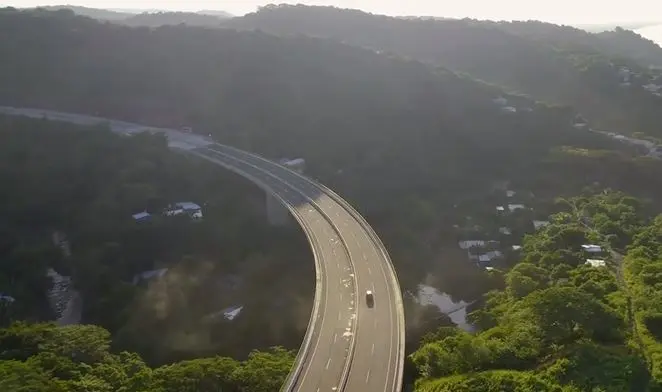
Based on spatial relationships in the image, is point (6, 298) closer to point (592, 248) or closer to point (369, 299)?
point (369, 299)

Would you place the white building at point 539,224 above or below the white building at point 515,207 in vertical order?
below

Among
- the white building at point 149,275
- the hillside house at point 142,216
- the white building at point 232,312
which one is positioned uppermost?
the hillside house at point 142,216

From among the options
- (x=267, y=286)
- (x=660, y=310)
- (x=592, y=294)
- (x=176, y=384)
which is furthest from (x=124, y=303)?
(x=660, y=310)

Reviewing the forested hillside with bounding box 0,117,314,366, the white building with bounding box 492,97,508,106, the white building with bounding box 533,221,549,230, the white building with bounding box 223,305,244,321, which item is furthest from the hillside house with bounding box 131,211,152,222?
the white building with bounding box 492,97,508,106

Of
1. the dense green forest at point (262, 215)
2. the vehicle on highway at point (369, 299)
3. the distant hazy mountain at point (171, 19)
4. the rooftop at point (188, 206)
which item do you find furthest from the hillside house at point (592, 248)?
the distant hazy mountain at point (171, 19)

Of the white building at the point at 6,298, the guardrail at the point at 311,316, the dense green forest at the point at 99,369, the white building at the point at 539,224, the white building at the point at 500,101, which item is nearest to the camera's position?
the guardrail at the point at 311,316

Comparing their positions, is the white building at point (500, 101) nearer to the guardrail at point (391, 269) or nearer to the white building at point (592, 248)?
the guardrail at point (391, 269)

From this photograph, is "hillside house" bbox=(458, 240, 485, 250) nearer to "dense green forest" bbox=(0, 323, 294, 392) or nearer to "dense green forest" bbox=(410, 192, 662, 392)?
"dense green forest" bbox=(410, 192, 662, 392)
